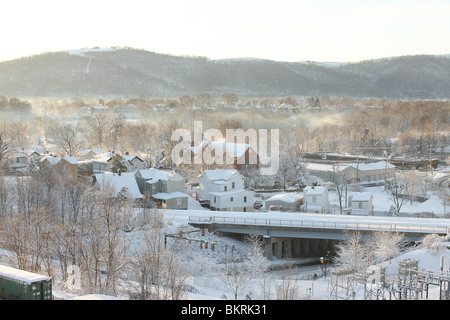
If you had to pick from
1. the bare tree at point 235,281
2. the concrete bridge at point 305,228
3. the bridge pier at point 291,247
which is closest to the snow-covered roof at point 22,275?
the bare tree at point 235,281

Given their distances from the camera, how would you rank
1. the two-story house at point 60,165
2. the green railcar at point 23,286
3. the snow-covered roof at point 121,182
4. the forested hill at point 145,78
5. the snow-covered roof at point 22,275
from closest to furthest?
the green railcar at point 23,286, the snow-covered roof at point 22,275, the snow-covered roof at point 121,182, the two-story house at point 60,165, the forested hill at point 145,78

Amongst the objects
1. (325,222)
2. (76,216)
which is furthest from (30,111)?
(325,222)

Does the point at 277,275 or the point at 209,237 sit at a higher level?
the point at 209,237

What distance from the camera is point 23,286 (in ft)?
60.5

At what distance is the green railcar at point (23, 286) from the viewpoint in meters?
18.2

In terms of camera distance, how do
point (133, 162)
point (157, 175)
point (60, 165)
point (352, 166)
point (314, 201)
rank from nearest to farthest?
point (314, 201)
point (157, 175)
point (60, 165)
point (133, 162)
point (352, 166)

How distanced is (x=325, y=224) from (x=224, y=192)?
425 inches

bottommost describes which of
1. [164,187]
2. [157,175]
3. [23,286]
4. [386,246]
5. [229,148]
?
[386,246]

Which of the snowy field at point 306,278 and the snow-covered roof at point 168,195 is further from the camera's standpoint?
the snow-covered roof at point 168,195

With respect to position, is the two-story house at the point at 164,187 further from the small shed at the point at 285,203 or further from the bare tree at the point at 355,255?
the bare tree at the point at 355,255

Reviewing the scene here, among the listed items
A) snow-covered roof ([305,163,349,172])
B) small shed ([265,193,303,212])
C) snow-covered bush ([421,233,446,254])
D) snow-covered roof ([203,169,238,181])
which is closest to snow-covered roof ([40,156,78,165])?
snow-covered roof ([203,169,238,181])

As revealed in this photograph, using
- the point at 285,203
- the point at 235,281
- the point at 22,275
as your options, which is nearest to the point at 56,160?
the point at 285,203

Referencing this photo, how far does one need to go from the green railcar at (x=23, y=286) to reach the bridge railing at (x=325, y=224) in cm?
1893

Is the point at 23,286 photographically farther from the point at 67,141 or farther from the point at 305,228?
the point at 67,141
